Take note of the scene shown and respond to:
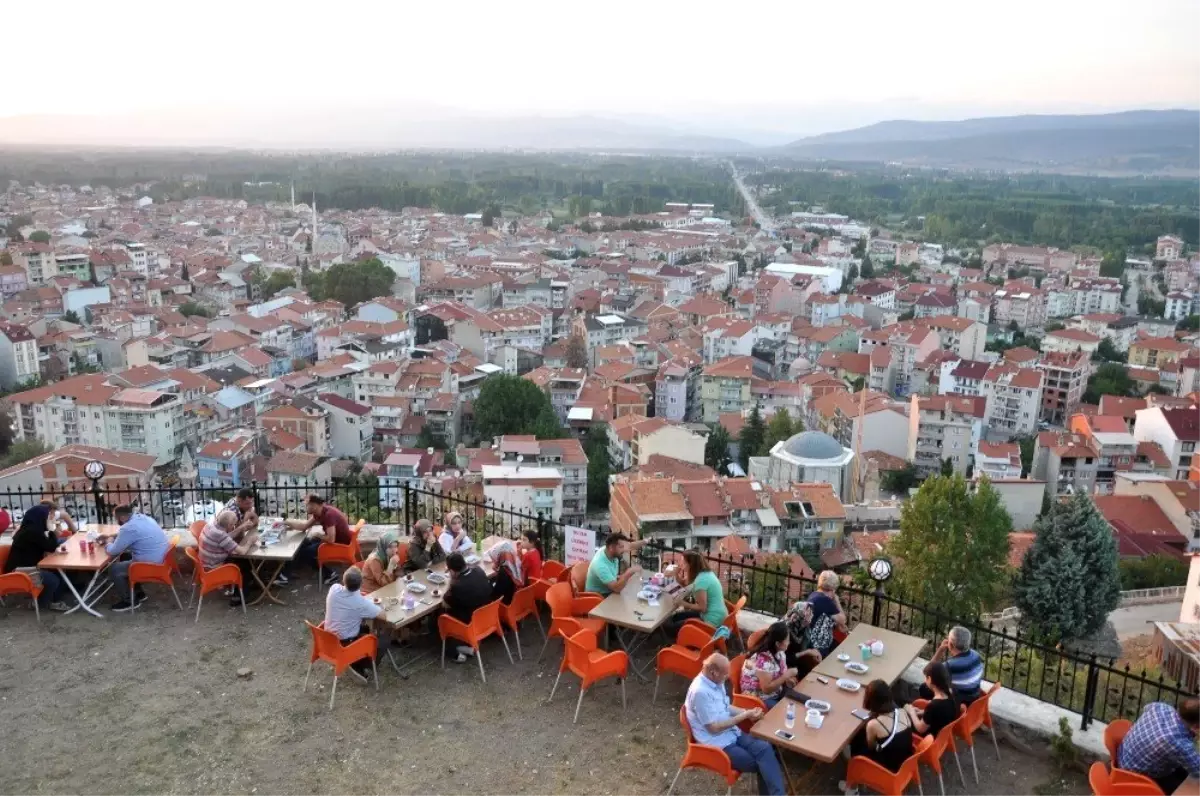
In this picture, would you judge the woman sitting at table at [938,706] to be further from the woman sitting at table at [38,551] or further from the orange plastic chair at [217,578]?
the woman sitting at table at [38,551]

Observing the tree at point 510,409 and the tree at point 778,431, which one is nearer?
the tree at point 778,431

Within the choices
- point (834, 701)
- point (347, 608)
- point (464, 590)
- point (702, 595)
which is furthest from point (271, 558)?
point (834, 701)

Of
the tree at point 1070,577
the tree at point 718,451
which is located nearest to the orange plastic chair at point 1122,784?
the tree at point 1070,577

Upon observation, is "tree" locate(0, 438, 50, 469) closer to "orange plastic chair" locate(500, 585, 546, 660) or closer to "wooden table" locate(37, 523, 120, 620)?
"wooden table" locate(37, 523, 120, 620)

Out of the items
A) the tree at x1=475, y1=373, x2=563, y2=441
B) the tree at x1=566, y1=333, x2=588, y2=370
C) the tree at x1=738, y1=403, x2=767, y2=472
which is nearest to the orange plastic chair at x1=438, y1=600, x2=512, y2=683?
the tree at x1=475, y1=373, x2=563, y2=441

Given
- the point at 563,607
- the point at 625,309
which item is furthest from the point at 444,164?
the point at 563,607

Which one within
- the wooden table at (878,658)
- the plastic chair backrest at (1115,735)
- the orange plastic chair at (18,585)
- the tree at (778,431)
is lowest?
the tree at (778,431)
